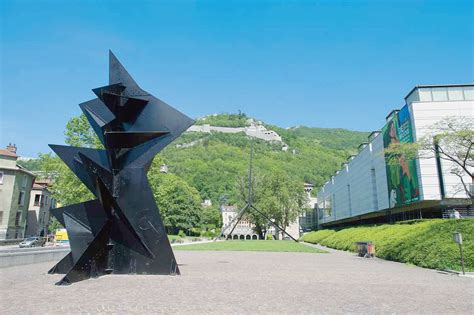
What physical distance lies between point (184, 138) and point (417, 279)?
6941 inches

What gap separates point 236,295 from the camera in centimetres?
859

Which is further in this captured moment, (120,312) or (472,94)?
(472,94)

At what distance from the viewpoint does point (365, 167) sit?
4828 centimetres

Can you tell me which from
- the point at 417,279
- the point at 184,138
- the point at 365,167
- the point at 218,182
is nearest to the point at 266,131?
the point at 184,138

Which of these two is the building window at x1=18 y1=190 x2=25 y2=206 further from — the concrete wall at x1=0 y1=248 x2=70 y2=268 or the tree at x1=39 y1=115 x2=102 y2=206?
the concrete wall at x1=0 y1=248 x2=70 y2=268

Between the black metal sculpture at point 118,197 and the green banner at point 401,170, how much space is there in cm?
2697

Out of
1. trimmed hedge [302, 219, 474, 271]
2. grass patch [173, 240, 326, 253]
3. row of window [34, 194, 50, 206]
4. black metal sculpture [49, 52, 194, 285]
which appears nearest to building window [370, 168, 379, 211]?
grass patch [173, 240, 326, 253]

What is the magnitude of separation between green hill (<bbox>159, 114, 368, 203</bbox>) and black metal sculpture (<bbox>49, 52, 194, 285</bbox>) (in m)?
94.2

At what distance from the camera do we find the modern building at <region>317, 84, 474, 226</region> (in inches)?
1298

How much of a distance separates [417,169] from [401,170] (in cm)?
286

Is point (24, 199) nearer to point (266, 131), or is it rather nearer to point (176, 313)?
point (176, 313)

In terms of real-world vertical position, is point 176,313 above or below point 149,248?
below

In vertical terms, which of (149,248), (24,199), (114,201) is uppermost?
(24,199)

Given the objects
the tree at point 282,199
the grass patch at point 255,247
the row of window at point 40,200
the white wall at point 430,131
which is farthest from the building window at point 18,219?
the white wall at point 430,131
